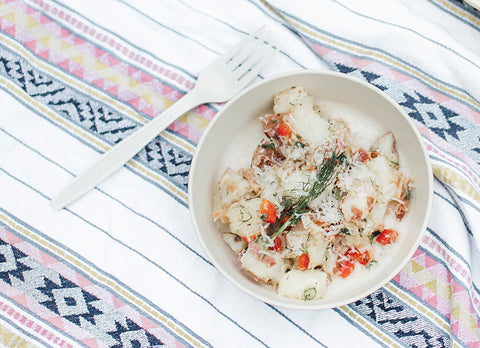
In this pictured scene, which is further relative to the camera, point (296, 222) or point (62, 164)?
point (62, 164)

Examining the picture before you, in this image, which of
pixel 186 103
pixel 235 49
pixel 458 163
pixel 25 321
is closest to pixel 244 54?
pixel 235 49

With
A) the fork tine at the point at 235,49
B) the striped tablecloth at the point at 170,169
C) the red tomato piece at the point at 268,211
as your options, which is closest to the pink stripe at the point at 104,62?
the striped tablecloth at the point at 170,169

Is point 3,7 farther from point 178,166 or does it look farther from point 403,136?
point 403,136

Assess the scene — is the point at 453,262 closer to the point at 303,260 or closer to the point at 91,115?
the point at 303,260

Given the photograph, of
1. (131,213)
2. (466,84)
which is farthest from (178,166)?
(466,84)

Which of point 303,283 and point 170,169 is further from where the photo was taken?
point 170,169

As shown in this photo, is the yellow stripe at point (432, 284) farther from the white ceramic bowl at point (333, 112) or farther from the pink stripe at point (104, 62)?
the pink stripe at point (104, 62)
